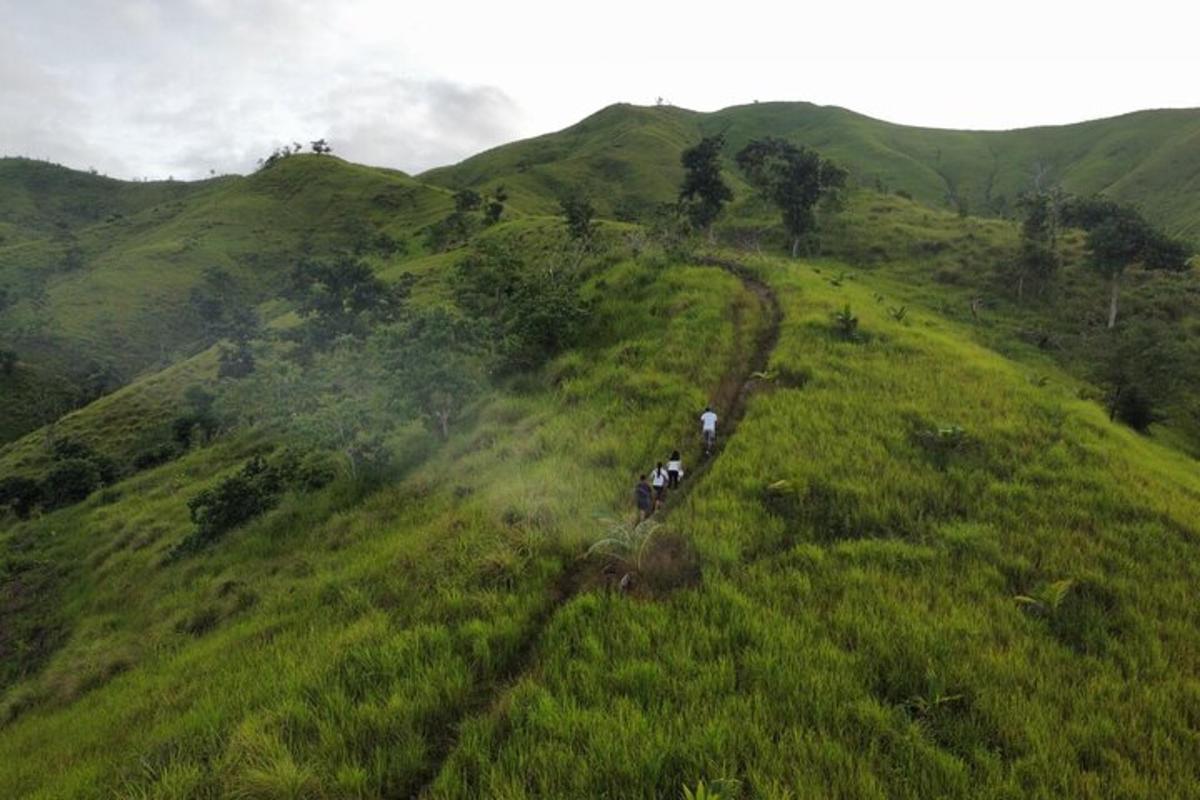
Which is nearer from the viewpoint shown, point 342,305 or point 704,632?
point 704,632

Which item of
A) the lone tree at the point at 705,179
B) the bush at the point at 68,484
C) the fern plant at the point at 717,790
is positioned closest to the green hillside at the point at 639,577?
the fern plant at the point at 717,790

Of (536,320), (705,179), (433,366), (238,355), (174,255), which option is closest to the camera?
(433,366)

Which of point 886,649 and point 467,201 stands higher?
point 467,201

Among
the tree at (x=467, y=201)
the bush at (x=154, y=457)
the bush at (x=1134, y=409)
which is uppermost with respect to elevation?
the tree at (x=467, y=201)

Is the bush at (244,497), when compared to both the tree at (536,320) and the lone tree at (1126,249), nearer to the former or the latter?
the tree at (536,320)

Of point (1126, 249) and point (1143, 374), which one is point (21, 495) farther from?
point (1126, 249)

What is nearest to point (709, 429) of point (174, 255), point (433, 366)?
point (433, 366)

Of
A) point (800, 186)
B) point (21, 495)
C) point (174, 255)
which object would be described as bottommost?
point (21, 495)

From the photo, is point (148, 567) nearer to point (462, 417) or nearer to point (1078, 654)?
point (462, 417)
